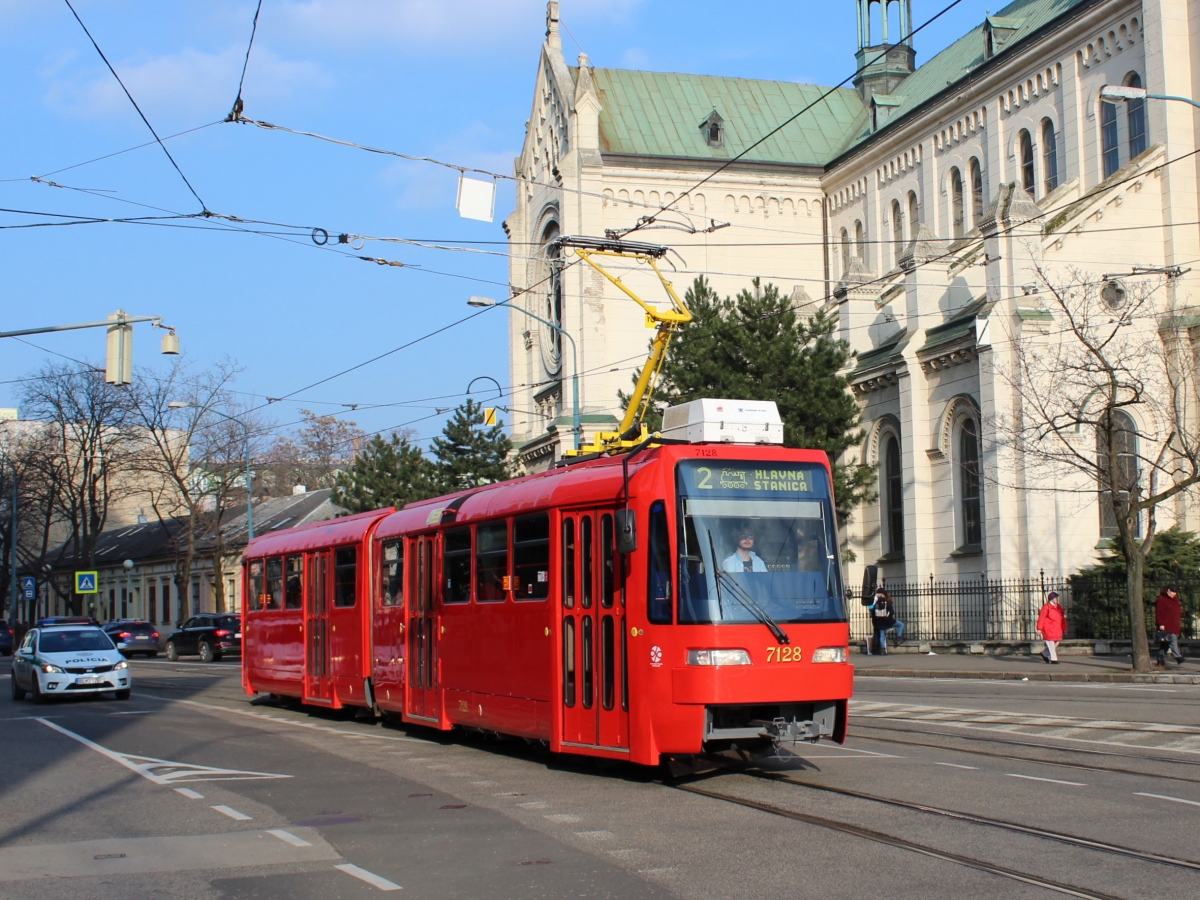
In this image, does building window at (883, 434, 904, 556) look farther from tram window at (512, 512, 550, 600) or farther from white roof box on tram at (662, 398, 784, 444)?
white roof box on tram at (662, 398, 784, 444)

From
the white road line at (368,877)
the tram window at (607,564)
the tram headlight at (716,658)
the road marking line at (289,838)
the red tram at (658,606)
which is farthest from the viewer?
the tram window at (607,564)

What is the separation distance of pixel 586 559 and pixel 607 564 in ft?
1.19

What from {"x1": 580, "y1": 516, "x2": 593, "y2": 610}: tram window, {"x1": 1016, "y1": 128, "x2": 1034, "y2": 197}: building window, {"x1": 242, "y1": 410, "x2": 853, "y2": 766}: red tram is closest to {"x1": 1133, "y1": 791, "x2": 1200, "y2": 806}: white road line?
{"x1": 242, "y1": 410, "x2": 853, "y2": 766}: red tram

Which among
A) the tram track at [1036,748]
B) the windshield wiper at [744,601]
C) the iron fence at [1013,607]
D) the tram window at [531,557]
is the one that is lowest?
the tram track at [1036,748]

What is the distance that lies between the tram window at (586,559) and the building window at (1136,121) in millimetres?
26101

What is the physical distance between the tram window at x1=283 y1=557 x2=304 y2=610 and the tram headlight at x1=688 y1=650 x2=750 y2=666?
34.5ft

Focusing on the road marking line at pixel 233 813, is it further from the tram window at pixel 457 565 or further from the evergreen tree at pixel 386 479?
the evergreen tree at pixel 386 479

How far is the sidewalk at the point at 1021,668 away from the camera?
2336cm

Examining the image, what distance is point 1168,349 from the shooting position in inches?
1196

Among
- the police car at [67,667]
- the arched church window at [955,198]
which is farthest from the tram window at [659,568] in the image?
the arched church window at [955,198]

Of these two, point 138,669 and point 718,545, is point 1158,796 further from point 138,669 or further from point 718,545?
point 138,669

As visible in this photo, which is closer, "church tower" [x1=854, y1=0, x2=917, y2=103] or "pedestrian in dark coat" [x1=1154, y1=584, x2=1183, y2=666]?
"pedestrian in dark coat" [x1=1154, y1=584, x2=1183, y2=666]

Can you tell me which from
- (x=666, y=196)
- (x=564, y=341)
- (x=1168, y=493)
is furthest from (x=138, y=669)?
(x=1168, y=493)

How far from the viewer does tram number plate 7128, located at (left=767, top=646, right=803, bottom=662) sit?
35.6 feet
